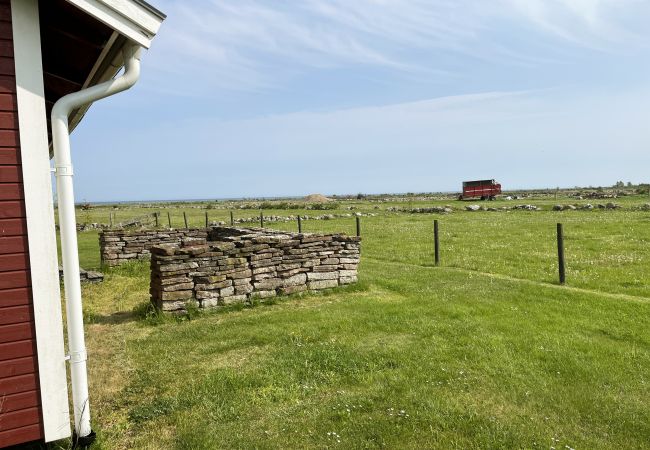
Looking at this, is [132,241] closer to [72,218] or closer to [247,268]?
[247,268]

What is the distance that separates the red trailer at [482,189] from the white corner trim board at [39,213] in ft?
199

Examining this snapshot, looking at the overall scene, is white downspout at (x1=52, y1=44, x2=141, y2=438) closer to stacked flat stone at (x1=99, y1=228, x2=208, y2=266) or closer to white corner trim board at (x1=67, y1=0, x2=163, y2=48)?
white corner trim board at (x1=67, y1=0, x2=163, y2=48)

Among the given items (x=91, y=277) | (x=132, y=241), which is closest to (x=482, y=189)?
(x=132, y=241)

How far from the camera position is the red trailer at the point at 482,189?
195ft

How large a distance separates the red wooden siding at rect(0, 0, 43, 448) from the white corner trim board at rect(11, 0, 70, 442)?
6 cm

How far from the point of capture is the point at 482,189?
197ft

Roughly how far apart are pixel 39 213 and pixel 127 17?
1.87 metres

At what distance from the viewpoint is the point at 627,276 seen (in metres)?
11.2

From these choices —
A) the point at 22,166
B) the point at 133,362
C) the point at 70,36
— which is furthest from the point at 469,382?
the point at 70,36

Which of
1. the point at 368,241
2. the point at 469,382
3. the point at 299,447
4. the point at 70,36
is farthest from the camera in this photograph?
the point at 368,241

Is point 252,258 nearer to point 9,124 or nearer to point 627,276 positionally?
point 9,124

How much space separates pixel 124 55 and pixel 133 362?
4184 millimetres

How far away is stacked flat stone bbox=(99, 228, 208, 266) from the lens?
14844 millimetres

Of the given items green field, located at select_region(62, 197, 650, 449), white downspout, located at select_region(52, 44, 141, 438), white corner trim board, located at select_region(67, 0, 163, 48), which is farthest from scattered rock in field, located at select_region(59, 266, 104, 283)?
white corner trim board, located at select_region(67, 0, 163, 48)
